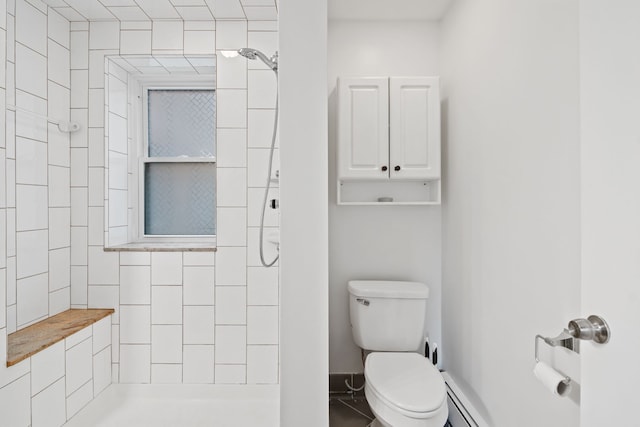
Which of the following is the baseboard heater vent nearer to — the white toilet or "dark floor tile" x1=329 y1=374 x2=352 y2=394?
the white toilet

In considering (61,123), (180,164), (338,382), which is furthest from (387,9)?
(338,382)

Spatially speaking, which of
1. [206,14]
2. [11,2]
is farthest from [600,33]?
[11,2]

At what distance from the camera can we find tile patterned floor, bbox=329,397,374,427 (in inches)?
78.1

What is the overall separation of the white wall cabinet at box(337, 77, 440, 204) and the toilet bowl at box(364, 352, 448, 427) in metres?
1.01

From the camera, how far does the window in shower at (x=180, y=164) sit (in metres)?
2.43

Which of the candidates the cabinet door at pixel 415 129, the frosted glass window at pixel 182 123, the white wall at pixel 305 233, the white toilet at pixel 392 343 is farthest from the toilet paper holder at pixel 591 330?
the frosted glass window at pixel 182 123

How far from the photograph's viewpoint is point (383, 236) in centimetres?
227

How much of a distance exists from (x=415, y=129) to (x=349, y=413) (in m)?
1.69

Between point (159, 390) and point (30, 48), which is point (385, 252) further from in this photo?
point (30, 48)

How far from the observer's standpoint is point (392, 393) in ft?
4.95

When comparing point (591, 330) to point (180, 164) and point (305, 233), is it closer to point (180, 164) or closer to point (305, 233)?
point (305, 233)

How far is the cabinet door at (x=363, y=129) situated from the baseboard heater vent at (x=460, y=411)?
1.23 m

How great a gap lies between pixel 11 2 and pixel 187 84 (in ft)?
3.03


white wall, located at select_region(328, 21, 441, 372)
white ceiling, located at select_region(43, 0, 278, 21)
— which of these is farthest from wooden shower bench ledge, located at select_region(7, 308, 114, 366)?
white ceiling, located at select_region(43, 0, 278, 21)
